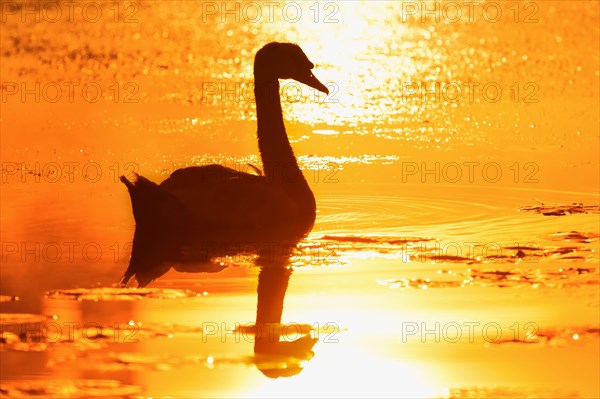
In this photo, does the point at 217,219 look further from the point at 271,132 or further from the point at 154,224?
the point at 271,132

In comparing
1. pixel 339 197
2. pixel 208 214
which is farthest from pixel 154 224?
pixel 339 197

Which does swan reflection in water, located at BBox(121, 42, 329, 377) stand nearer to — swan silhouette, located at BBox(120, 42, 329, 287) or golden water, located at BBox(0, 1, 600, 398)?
swan silhouette, located at BBox(120, 42, 329, 287)

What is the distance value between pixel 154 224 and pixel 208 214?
0.38m

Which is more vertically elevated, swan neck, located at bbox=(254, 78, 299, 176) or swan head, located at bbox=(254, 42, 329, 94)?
swan head, located at bbox=(254, 42, 329, 94)

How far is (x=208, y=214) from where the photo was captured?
9.34 m

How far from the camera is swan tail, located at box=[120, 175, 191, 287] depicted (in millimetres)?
8922

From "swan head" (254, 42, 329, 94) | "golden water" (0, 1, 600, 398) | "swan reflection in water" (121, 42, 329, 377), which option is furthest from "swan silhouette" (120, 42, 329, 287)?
"swan head" (254, 42, 329, 94)

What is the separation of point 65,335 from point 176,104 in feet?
26.0

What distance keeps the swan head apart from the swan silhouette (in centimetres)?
95

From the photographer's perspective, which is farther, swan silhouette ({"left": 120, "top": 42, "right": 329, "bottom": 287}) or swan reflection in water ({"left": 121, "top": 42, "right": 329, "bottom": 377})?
swan silhouette ({"left": 120, "top": 42, "right": 329, "bottom": 287})

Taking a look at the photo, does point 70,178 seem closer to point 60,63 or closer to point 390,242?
point 390,242

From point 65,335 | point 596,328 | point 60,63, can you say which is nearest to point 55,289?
point 65,335

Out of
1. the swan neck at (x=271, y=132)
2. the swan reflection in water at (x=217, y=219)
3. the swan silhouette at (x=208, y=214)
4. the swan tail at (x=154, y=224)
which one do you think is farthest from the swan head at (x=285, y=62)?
the swan tail at (x=154, y=224)

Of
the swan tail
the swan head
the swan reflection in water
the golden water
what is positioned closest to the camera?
the golden water
